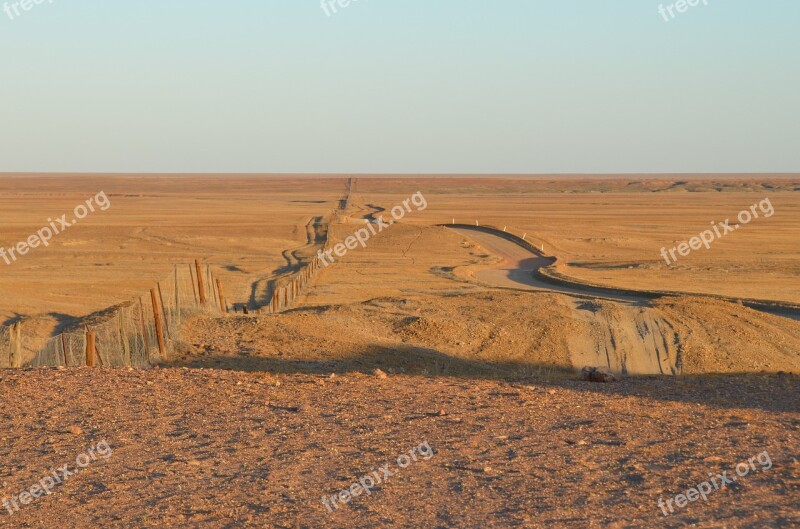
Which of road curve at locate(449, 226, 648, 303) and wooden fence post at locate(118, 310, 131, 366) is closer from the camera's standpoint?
wooden fence post at locate(118, 310, 131, 366)

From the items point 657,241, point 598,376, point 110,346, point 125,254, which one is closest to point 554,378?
point 598,376

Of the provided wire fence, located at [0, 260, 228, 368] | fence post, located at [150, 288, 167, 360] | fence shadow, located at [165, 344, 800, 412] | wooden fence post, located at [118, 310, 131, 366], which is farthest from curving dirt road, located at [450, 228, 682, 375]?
wooden fence post, located at [118, 310, 131, 366]

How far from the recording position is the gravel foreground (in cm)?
780

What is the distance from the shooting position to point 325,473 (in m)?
8.84

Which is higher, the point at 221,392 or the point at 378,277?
the point at 221,392

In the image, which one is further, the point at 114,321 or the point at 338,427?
the point at 114,321

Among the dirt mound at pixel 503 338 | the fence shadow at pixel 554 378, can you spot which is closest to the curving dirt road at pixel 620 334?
the dirt mound at pixel 503 338

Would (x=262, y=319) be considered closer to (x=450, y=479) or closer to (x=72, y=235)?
(x=450, y=479)

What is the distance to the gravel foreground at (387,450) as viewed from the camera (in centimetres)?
780

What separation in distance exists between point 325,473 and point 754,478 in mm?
4006

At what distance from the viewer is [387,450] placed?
31.3ft

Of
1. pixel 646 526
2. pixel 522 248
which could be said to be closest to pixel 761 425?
pixel 646 526

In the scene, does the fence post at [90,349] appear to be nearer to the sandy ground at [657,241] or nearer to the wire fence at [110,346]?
the wire fence at [110,346]

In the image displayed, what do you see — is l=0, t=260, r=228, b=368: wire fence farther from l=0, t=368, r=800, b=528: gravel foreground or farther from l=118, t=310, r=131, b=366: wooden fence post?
l=0, t=368, r=800, b=528: gravel foreground
